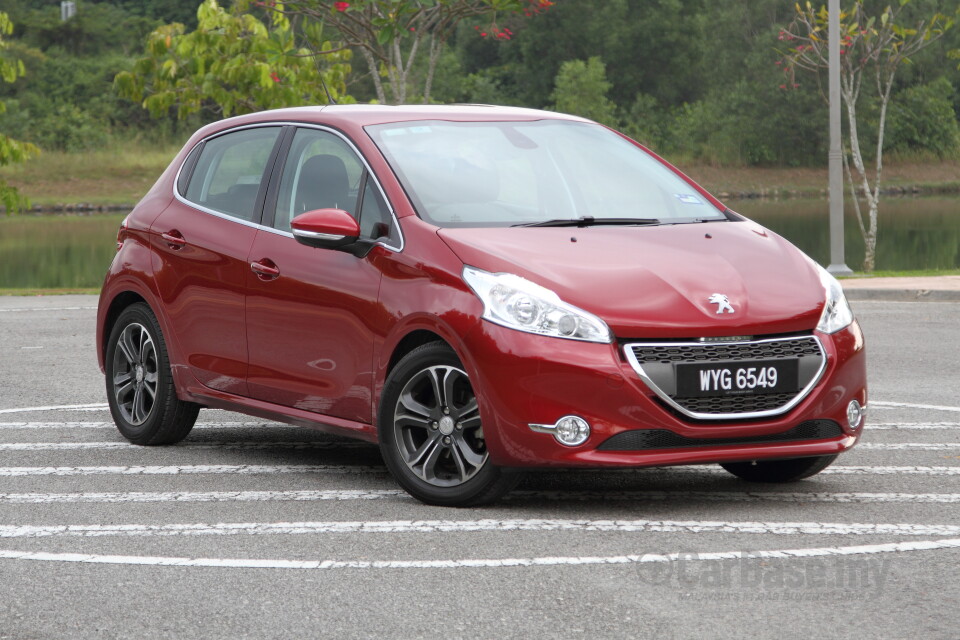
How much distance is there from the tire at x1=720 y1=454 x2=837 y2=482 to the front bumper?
71cm

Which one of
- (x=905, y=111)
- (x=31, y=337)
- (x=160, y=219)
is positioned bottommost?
(x=905, y=111)

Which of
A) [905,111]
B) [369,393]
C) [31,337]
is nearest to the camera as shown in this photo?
[369,393]

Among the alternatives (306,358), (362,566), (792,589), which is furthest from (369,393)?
(792,589)

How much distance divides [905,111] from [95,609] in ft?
272

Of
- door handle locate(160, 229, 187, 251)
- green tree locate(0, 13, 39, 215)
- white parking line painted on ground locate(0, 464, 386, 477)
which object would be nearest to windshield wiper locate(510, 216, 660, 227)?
white parking line painted on ground locate(0, 464, 386, 477)

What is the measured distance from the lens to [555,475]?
756 centimetres

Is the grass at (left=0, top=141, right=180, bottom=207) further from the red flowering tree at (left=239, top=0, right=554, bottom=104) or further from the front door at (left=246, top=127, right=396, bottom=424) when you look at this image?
the front door at (left=246, top=127, right=396, bottom=424)

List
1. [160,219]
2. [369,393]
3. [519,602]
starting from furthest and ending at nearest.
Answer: [160,219], [369,393], [519,602]

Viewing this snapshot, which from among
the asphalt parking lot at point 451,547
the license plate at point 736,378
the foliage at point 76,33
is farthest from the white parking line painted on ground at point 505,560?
the foliage at point 76,33

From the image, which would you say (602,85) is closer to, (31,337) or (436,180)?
(31,337)

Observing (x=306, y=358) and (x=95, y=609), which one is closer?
(x=95, y=609)

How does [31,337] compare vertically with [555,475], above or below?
below

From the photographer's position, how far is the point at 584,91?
299 ft

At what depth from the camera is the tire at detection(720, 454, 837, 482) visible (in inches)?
284
